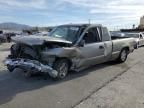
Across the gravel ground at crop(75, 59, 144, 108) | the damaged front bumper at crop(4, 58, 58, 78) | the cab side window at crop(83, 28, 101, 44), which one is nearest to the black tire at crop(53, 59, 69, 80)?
the damaged front bumper at crop(4, 58, 58, 78)

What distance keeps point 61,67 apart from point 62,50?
630mm

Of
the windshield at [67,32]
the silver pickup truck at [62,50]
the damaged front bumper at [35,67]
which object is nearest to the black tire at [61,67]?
the silver pickup truck at [62,50]

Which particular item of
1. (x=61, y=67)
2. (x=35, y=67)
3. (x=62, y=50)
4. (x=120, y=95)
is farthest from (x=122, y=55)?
(x=35, y=67)

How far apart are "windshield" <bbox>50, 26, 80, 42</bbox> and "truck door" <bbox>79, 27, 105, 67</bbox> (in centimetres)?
40

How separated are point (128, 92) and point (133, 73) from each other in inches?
109

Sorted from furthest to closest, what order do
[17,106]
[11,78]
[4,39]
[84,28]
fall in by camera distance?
[4,39], [84,28], [11,78], [17,106]

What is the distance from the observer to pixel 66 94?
238 inches

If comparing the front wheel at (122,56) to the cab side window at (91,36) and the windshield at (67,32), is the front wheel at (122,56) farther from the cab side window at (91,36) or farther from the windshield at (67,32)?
the windshield at (67,32)

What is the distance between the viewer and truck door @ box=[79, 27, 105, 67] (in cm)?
834

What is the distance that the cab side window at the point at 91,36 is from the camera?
8602mm

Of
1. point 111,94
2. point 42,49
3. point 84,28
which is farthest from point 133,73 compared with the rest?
point 42,49

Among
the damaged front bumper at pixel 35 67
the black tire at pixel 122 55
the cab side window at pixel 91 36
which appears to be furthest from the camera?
the black tire at pixel 122 55

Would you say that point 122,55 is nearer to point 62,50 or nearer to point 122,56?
point 122,56

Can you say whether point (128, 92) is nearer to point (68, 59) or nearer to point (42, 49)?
point (68, 59)
